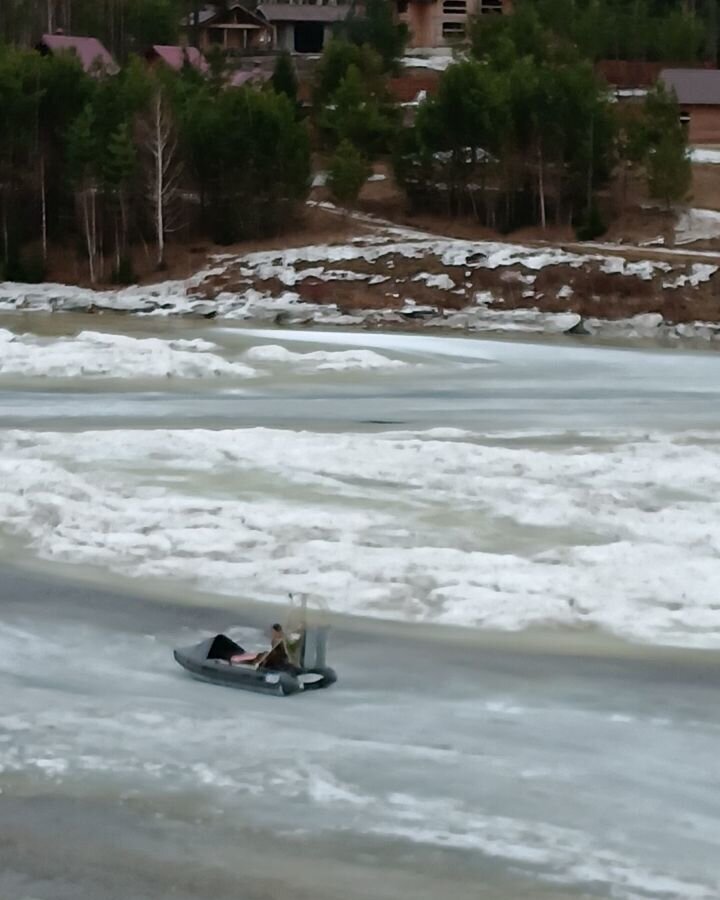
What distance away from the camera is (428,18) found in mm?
69625

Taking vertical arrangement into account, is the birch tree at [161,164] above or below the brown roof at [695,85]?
below

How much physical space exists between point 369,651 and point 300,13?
6645cm

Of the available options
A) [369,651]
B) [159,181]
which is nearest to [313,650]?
[369,651]

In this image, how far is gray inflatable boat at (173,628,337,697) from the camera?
979 cm

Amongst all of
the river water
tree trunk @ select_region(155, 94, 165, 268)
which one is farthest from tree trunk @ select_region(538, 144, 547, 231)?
the river water

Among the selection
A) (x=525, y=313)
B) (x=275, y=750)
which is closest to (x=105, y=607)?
(x=275, y=750)

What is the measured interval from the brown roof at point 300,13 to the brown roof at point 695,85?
956 inches

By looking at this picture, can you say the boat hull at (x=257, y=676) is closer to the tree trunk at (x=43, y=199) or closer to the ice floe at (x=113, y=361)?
the ice floe at (x=113, y=361)

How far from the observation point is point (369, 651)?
10766 mm

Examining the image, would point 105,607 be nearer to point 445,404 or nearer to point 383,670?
point 383,670

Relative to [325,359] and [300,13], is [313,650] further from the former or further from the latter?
[300,13]

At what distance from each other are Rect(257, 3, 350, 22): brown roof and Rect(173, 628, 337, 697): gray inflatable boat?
65.3 m

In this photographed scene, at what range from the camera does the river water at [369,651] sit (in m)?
7.44

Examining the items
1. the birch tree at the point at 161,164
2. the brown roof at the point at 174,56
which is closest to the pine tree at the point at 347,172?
the birch tree at the point at 161,164
